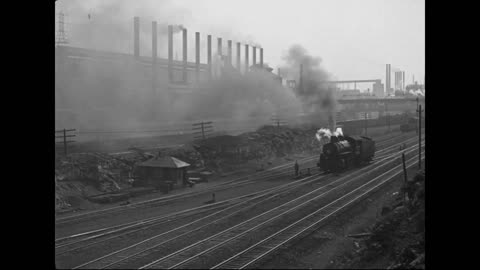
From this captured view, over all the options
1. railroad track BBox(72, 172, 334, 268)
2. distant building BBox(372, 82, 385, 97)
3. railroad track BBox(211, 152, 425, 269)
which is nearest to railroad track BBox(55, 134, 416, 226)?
railroad track BBox(72, 172, 334, 268)

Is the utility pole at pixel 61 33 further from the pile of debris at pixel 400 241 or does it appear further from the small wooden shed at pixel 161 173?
the pile of debris at pixel 400 241

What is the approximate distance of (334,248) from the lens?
35.8 feet

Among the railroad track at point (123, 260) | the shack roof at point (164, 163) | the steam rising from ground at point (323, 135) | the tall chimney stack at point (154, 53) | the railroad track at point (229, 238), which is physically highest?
the tall chimney stack at point (154, 53)

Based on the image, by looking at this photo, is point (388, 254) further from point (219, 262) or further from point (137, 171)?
point (137, 171)

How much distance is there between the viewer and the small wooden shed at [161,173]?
816 inches

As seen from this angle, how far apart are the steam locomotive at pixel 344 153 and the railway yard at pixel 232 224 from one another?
1014 millimetres

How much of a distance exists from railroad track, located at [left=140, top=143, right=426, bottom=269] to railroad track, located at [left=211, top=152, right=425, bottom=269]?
40 cm

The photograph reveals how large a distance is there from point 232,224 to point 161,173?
27.2ft

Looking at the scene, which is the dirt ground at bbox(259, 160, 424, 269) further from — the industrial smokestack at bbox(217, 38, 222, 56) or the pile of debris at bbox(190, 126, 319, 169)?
the industrial smokestack at bbox(217, 38, 222, 56)

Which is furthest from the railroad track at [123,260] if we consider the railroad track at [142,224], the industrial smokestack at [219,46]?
the industrial smokestack at [219,46]

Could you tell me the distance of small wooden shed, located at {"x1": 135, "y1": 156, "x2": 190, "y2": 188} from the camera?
20.7 metres

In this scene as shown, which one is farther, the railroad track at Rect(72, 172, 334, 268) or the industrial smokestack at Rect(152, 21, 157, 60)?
the industrial smokestack at Rect(152, 21, 157, 60)
